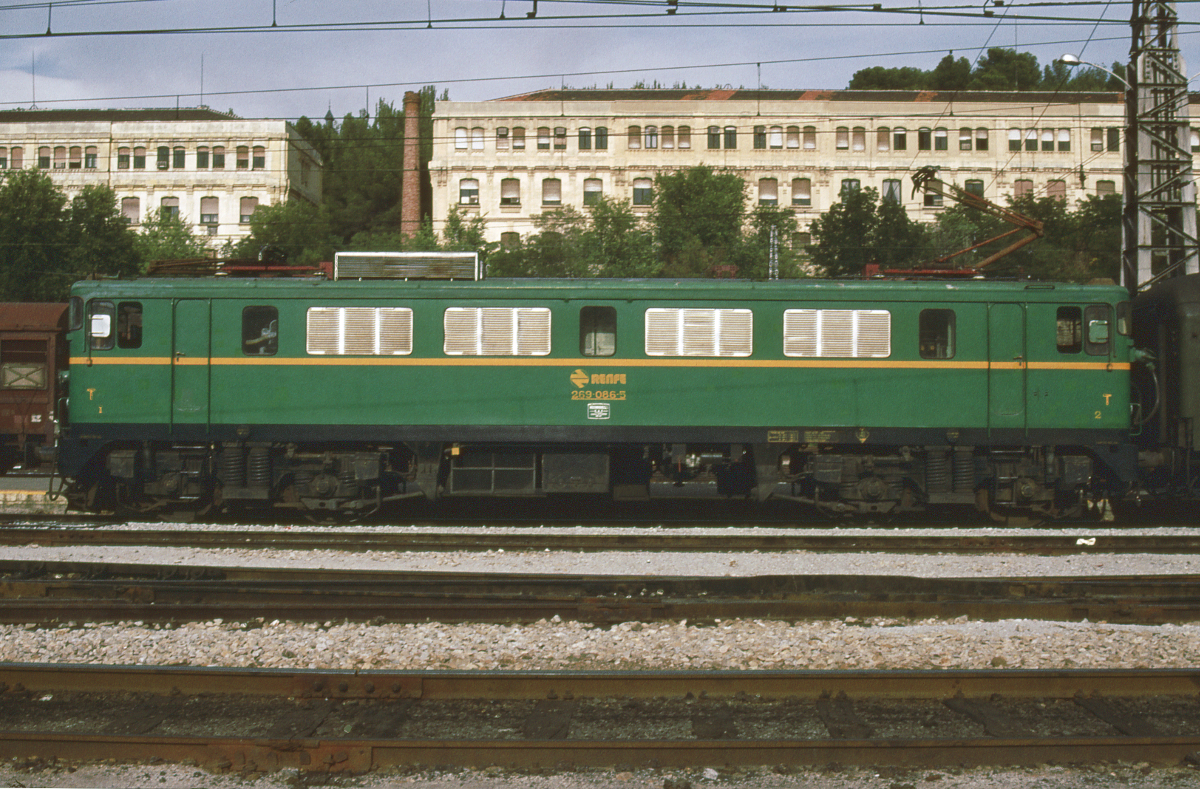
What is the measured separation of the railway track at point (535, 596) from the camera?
8.27 metres

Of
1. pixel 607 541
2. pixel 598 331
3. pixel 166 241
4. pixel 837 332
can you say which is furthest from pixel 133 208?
pixel 837 332

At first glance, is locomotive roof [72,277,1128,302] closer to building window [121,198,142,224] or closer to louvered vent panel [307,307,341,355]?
louvered vent panel [307,307,341,355]

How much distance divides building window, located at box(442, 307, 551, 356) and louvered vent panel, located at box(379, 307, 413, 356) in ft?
1.70

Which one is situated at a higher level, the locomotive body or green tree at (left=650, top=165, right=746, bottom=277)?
green tree at (left=650, top=165, right=746, bottom=277)

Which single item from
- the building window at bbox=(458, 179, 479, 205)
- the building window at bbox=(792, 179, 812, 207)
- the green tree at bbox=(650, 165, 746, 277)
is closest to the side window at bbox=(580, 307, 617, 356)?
the green tree at bbox=(650, 165, 746, 277)

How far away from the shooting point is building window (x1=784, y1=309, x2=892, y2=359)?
1352cm

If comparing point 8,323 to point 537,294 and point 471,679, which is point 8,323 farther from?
point 471,679

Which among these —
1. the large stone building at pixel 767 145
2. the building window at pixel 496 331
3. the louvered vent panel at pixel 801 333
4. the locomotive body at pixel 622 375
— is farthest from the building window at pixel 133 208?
the louvered vent panel at pixel 801 333

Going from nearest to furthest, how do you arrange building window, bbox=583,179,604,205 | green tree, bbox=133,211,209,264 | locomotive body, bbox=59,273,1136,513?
locomotive body, bbox=59,273,1136,513, green tree, bbox=133,211,209,264, building window, bbox=583,179,604,205

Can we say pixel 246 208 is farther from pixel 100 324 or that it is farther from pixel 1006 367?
pixel 1006 367

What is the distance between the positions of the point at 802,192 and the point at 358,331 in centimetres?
4967

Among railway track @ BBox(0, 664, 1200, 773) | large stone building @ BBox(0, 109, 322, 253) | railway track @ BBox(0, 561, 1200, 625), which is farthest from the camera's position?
large stone building @ BBox(0, 109, 322, 253)

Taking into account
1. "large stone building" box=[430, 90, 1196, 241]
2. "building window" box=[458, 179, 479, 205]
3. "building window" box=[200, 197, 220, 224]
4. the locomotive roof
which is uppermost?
"large stone building" box=[430, 90, 1196, 241]

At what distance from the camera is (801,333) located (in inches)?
533
